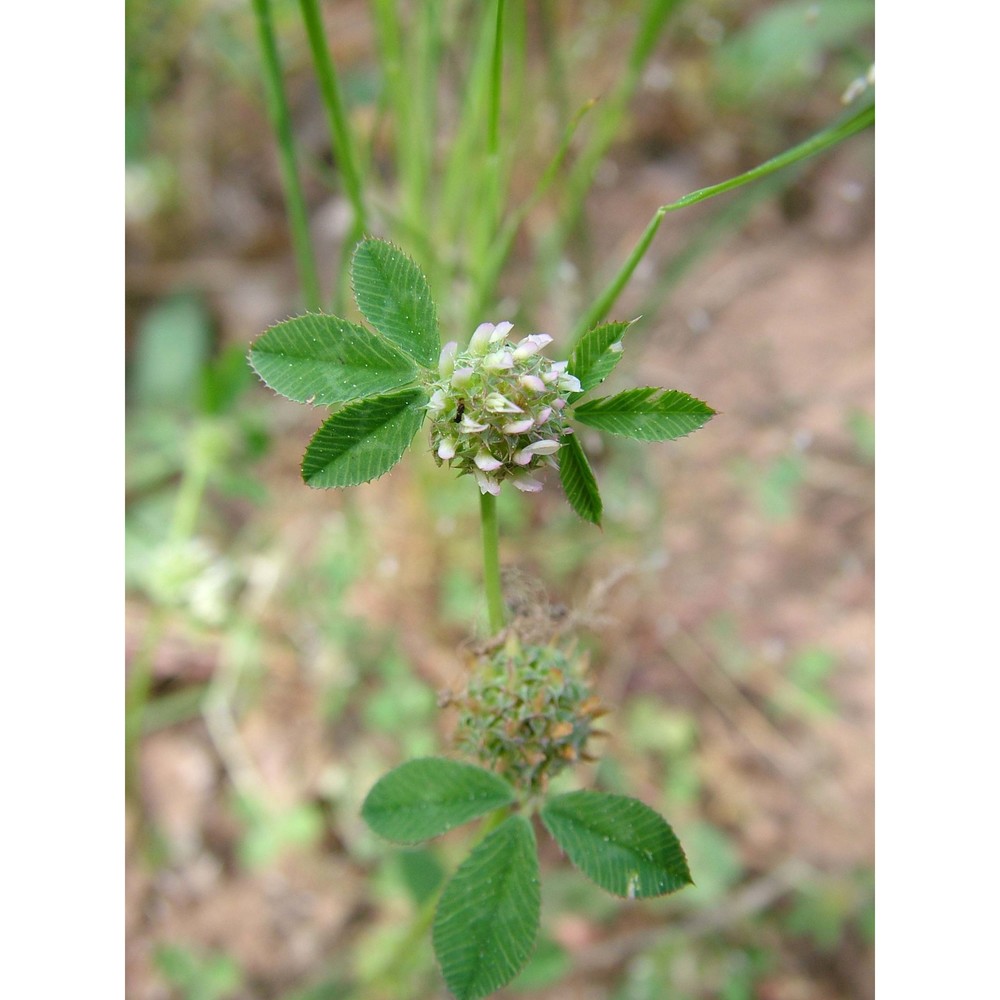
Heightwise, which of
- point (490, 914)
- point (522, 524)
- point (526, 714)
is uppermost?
point (526, 714)

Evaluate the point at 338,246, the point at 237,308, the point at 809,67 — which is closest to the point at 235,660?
the point at 237,308

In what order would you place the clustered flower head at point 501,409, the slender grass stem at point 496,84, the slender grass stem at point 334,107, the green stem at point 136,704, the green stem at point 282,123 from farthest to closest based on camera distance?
the green stem at point 136,704, the green stem at point 282,123, the slender grass stem at point 334,107, the slender grass stem at point 496,84, the clustered flower head at point 501,409

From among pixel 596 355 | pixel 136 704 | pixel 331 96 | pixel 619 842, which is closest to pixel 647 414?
pixel 596 355

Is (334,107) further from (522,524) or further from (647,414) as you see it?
(522,524)

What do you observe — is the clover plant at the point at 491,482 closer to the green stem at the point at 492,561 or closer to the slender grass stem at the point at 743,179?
the green stem at the point at 492,561

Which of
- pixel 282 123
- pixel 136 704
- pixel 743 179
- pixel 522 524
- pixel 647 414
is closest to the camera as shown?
pixel 647 414

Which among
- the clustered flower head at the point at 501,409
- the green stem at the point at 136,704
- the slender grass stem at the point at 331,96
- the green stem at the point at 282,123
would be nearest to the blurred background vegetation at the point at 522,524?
the green stem at the point at 136,704
